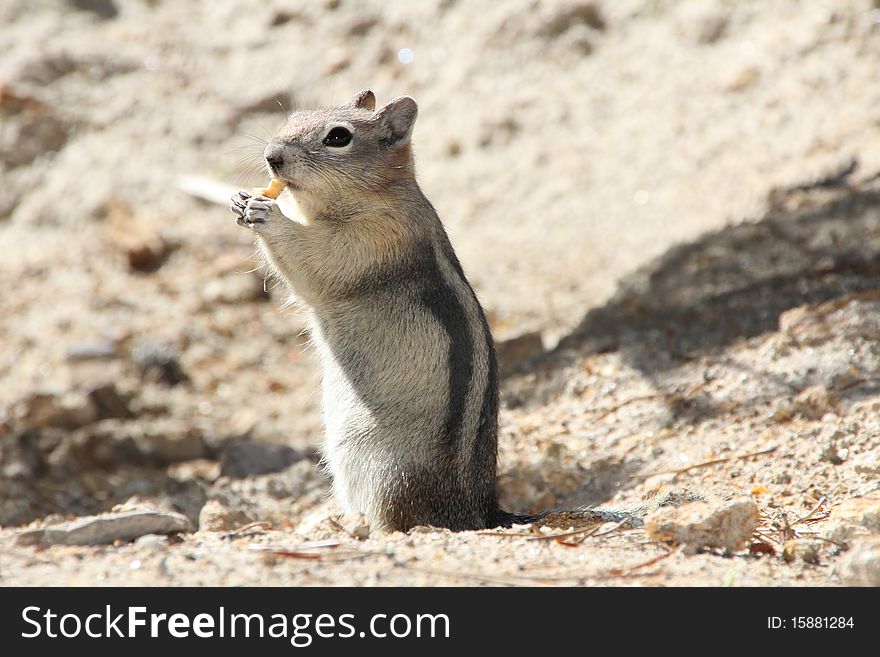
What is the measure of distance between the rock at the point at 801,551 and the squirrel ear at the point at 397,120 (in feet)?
8.75

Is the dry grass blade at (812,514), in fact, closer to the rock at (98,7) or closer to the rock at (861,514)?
the rock at (861,514)

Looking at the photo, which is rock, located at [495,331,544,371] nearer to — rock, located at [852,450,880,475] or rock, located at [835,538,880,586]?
rock, located at [852,450,880,475]

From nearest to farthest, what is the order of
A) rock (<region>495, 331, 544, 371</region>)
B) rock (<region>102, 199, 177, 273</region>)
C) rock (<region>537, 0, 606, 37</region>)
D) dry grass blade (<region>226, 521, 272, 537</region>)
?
dry grass blade (<region>226, 521, 272, 537</region>)
rock (<region>495, 331, 544, 371</region>)
rock (<region>102, 199, 177, 273</region>)
rock (<region>537, 0, 606, 37</region>)

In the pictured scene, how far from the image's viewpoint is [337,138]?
5.00 meters

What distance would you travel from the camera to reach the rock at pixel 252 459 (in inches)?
248

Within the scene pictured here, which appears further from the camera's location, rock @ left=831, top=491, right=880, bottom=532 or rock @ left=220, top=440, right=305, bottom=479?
rock @ left=220, top=440, right=305, bottom=479

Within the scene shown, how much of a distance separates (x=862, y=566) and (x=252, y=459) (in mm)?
3955

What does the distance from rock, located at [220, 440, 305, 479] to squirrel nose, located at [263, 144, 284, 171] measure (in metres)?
2.17

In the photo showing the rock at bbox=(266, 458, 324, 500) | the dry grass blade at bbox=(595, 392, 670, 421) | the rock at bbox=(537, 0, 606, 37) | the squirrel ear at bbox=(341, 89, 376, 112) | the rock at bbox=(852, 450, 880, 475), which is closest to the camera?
the rock at bbox=(852, 450, 880, 475)

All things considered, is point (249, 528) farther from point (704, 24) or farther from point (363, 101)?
point (704, 24)

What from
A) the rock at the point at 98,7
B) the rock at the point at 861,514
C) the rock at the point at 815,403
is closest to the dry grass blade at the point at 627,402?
the rock at the point at 815,403

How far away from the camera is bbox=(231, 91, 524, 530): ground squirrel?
461 centimetres

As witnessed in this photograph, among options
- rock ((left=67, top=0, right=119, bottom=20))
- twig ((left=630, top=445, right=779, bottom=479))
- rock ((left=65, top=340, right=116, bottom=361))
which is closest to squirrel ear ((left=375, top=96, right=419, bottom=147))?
twig ((left=630, top=445, right=779, bottom=479))
